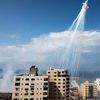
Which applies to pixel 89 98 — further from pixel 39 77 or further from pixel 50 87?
pixel 39 77

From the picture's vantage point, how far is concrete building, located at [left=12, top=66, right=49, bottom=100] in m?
85.8

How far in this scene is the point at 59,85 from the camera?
96.1 meters

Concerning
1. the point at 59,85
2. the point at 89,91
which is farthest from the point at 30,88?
the point at 89,91

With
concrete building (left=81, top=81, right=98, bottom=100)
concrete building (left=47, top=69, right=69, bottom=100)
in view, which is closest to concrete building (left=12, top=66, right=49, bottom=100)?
concrete building (left=47, top=69, right=69, bottom=100)

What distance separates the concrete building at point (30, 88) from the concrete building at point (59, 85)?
9129mm

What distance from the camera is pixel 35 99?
85750mm

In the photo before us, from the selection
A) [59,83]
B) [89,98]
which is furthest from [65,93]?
[89,98]

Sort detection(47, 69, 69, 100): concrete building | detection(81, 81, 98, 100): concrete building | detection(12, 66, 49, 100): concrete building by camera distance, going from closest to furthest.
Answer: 1. detection(12, 66, 49, 100): concrete building
2. detection(47, 69, 69, 100): concrete building
3. detection(81, 81, 98, 100): concrete building

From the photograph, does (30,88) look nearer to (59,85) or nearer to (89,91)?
(59,85)

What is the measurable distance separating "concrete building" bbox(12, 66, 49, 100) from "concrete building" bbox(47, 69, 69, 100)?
9.13 metres

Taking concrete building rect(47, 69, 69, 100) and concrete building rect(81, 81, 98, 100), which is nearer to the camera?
concrete building rect(47, 69, 69, 100)

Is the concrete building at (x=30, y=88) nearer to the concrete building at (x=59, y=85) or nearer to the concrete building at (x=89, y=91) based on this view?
the concrete building at (x=59, y=85)

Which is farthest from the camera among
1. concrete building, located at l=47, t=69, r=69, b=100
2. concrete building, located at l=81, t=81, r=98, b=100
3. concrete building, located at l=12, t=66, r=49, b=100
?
concrete building, located at l=81, t=81, r=98, b=100

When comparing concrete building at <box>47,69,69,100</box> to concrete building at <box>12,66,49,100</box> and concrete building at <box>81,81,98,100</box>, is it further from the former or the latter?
concrete building at <box>81,81,98,100</box>
